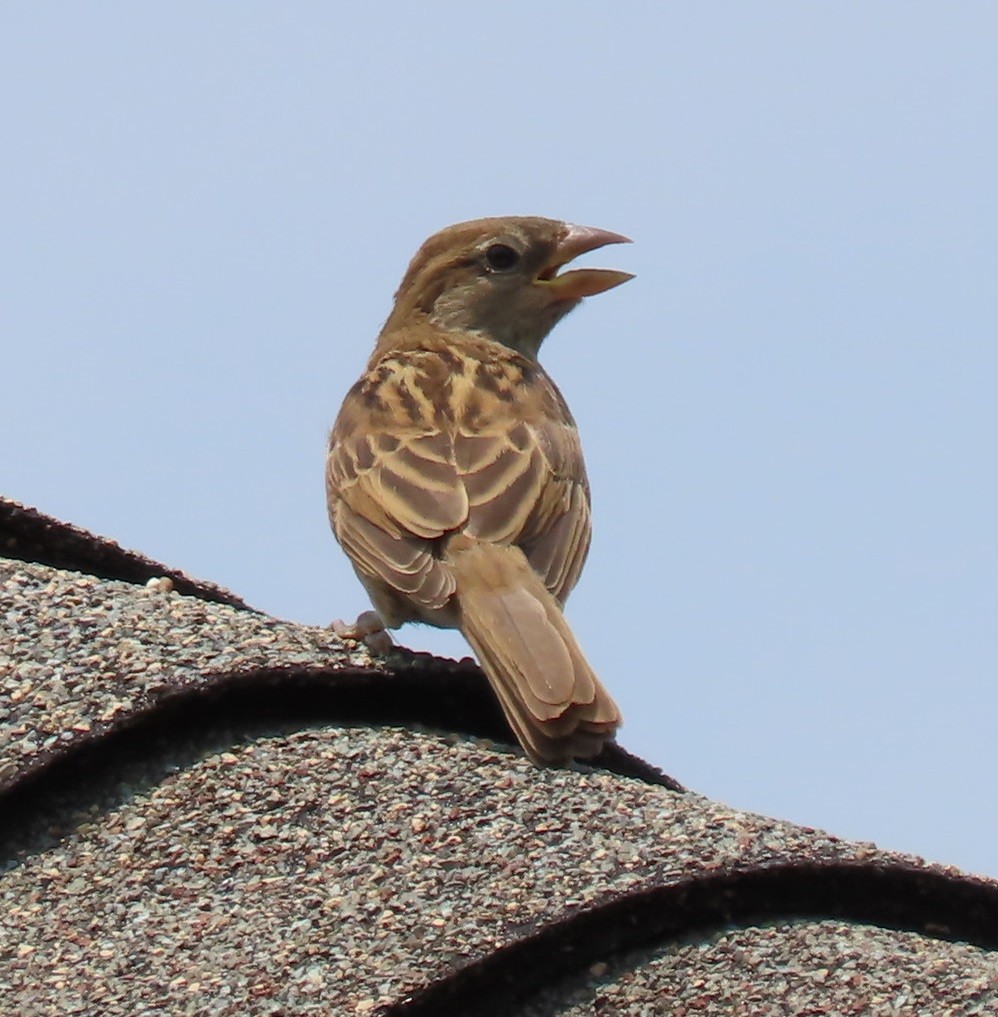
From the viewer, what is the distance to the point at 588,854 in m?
3.06

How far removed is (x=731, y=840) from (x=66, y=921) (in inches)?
37.7

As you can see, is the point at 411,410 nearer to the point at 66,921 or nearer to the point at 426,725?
the point at 426,725

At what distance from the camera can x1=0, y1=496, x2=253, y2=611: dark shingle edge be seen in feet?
14.6

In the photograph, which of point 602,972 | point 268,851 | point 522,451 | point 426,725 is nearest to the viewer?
point 602,972

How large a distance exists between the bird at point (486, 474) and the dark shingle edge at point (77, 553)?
1.21 ft

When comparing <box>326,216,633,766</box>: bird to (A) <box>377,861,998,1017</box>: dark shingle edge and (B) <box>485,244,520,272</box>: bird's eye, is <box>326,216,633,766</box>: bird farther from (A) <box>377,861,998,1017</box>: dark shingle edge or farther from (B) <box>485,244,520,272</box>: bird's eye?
(A) <box>377,861,998,1017</box>: dark shingle edge

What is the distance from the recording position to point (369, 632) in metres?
4.05

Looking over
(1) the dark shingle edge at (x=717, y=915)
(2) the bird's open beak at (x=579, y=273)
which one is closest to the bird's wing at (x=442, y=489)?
(2) the bird's open beak at (x=579, y=273)

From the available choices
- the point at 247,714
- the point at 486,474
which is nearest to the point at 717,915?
the point at 247,714

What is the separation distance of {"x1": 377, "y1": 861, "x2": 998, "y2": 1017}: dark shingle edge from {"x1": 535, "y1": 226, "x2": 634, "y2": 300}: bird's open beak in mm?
3596

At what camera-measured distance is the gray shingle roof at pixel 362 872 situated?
2.87 meters

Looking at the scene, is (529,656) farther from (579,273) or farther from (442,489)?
(579,273)

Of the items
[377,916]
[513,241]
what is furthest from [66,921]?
[513,241]

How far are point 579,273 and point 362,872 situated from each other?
12.7 feet
